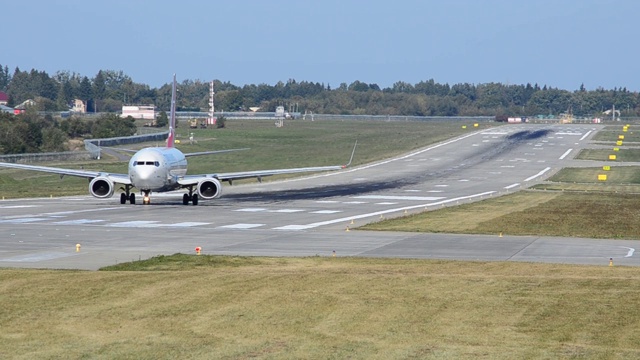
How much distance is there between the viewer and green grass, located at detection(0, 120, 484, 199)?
87.1m

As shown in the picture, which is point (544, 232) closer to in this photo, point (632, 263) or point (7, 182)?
point (632, 263)

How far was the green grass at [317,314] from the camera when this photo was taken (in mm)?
19938

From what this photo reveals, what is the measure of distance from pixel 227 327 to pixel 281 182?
70885 mm

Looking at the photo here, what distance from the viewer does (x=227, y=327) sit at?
21750 millimetres

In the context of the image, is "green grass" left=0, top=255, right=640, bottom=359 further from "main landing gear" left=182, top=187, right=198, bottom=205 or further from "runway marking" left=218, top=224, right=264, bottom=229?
"main landing gear" left=182, top=187, right=198, bottom=205

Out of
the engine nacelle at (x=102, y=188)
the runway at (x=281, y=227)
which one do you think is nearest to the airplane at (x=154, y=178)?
the engine nacelle at (x=102, y=188)

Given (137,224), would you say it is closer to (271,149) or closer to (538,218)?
(538,218)

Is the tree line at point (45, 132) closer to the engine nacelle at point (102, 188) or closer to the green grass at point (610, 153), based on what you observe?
the engine nacelle at point (102, 188)

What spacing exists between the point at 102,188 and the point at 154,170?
4.61 metres

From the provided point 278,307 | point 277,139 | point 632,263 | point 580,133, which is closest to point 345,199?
point 632,263

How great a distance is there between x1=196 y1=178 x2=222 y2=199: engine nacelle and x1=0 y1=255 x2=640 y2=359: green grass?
34638mm

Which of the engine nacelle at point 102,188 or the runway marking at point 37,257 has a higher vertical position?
the runway marking at point 37,257

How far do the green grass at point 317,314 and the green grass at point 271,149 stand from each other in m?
48.2

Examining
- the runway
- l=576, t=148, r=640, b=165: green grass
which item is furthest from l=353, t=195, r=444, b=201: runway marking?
l=576, t=148, r=640, b=165: green grass
